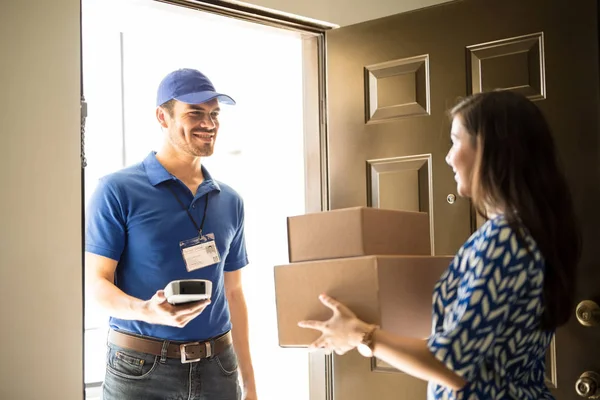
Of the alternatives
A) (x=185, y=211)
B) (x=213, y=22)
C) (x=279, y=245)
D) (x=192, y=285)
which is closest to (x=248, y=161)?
(x=279, y=245)

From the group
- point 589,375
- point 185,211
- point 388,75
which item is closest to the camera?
point 589,375

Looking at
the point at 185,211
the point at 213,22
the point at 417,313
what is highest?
the point at 213,22

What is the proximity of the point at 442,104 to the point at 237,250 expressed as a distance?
864mm

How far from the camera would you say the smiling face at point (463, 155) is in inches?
52.9

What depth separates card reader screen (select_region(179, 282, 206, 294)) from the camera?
5.57 feet

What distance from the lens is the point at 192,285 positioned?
67.2 inches

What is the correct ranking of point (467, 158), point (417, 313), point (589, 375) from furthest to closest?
point (589, 375), point (417, 313), point (467, 158)

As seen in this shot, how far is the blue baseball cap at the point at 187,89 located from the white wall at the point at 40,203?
35 centimetres

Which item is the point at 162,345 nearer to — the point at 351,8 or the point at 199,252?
the point at 199,252

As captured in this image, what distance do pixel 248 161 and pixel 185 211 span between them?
1876 mm

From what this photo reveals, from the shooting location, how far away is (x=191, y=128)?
215 centimetres

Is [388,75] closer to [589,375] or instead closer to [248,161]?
[589,375]

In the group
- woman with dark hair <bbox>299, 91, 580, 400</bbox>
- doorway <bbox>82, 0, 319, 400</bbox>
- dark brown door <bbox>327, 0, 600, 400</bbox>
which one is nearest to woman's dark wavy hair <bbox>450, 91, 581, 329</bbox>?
woman with dark hair <bbox>299, 91, 580, 400</bbox>

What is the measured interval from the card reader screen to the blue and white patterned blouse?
0.69 meters
